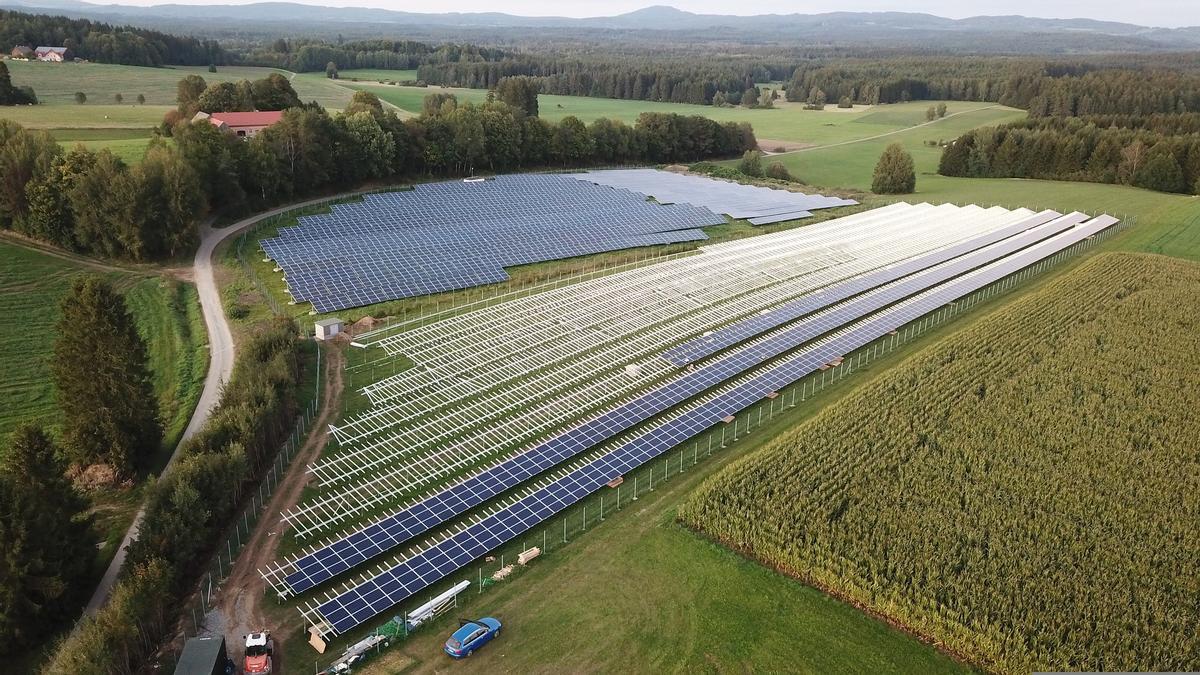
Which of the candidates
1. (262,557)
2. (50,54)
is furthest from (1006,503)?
(50,54)

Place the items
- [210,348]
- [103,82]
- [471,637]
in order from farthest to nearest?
[103,82] < [210,348] < [471,637]

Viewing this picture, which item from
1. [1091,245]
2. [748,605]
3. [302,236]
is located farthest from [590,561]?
[1091,245]

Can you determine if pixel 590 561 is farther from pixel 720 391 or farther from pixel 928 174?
pixel 928 174

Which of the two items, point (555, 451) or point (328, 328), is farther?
point (328, 328)

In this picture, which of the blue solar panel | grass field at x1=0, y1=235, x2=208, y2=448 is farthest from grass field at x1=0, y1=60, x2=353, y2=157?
the blue solar panel

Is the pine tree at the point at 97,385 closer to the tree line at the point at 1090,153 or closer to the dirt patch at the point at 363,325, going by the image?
the dirt patch at the point at 363,325

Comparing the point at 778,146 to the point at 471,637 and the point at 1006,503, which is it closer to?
the point at 1006,503

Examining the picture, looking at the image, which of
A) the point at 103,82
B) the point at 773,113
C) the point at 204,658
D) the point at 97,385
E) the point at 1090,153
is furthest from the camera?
the point at 773,113
